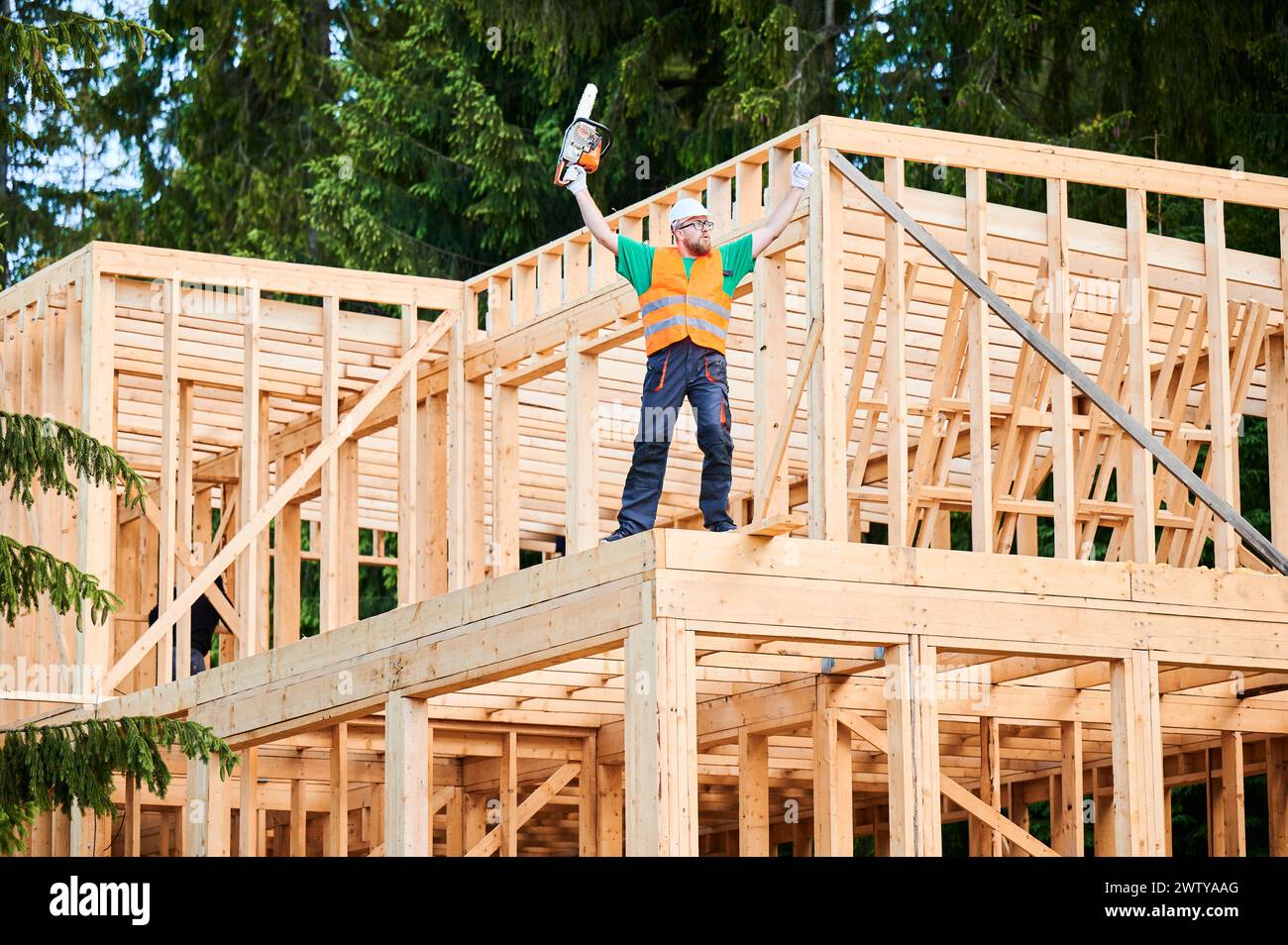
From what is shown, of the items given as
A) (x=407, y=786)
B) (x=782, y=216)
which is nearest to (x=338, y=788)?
(x=407, y=786)

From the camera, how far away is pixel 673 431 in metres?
12.5

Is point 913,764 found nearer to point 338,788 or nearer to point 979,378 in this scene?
point 979,378

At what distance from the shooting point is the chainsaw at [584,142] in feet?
39.1

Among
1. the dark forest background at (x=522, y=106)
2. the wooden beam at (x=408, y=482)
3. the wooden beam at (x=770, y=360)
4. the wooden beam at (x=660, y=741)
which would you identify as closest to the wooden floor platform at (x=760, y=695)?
the wooden beam at (x=660, y=741)

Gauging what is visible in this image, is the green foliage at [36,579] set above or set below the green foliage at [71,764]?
above

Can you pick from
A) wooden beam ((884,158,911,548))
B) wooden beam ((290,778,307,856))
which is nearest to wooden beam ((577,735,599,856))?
wooden beam ((290,778,307,856))

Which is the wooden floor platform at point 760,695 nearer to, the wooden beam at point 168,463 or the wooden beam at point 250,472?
the wooden beam at point 168,463

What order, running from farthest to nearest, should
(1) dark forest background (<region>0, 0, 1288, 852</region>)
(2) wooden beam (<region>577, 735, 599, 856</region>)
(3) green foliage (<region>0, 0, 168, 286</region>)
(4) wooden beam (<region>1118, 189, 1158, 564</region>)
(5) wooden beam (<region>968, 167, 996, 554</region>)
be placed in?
(3) green foliage (<region>0, 0, 168, 286</region>) → (1) dark forest background (<region>0, 0, 1288, 852</region>) → (2) wooden beam (<region>577, 735, 599, 856</region>) → (4) wooden beam (<region>1118, 189, 1158, 564</region>) → (5) wooden beam (<region>968, 167, 996, 554</region>)

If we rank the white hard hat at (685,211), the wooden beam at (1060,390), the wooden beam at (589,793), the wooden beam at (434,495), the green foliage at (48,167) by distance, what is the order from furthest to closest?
the green foliage at (48,167)
the wooden beam at (434,495)
the wooden beam at (589,793)
the wooden beam at (1060,390)
the white hard hat at (685,211)

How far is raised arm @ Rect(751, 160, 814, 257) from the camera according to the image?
12.5m

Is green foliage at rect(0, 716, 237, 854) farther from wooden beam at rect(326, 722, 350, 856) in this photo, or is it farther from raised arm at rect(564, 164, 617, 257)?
raised arm at rect(564, 164, 617, 257)

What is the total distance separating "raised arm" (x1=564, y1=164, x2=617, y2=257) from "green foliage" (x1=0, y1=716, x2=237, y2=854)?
344cm

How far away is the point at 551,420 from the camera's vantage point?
20.0 m
